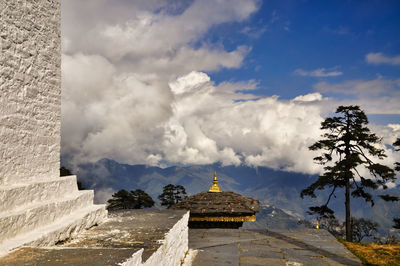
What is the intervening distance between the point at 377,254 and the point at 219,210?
4025 mm

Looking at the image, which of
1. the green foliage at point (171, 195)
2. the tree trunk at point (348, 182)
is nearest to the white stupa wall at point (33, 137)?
the tree trunk at point (348, 182)

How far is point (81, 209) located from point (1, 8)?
102 inches

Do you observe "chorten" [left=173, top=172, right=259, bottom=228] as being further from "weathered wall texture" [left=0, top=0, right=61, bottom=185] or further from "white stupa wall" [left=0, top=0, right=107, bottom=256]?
"weathered wall texture" [left=0, top=0, right=61, bottom=185]

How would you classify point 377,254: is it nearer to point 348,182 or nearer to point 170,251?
point 170,251

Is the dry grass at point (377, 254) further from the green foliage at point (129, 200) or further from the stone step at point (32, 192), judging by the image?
the green foliage at point (129, 200)

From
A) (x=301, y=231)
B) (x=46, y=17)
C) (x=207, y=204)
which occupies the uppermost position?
(x=46, y=17)

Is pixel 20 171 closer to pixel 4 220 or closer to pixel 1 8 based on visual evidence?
pixel 4 220

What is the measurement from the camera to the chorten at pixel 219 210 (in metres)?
8.44

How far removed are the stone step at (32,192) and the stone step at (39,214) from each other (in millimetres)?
64

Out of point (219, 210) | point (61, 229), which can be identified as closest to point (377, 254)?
point (219, 210)

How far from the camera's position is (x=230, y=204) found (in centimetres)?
888

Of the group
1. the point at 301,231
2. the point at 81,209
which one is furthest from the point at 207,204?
the point at 81,209

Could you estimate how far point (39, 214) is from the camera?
3.06 meters

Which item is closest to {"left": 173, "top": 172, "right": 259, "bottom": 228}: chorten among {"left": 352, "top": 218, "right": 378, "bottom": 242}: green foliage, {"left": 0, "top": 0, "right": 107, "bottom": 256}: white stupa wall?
{"left": 0, "top": 0, "right": 107, "bottom": 256}: white stupa wall
